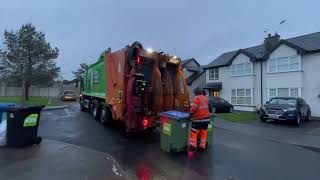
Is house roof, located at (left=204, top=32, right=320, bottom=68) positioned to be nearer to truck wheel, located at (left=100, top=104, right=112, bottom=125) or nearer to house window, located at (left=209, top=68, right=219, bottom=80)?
house window, located at (left=209, top=68, right=219, bottom=80)

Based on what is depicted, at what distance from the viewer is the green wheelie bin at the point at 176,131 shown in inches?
301

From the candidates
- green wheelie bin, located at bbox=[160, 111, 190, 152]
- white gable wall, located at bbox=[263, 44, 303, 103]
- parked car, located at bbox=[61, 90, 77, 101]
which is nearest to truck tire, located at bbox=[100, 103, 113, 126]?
green wheelie bin, located at bbox=[160, 111, 190, 152]

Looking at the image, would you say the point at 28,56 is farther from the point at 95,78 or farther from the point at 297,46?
the point at 297,46

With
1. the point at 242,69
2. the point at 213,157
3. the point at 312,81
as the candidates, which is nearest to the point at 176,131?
the point at 213,157

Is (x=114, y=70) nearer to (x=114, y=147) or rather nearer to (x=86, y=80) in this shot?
(x=114, y=147)

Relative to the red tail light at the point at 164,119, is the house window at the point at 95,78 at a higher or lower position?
higher

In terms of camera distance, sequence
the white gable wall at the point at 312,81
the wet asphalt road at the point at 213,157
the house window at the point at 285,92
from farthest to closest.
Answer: the house window at the point at 285,92
the white gable wall at the point at 312,81
the wet asphalt road at the point at 213,157

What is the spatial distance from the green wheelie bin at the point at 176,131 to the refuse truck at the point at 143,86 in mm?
1876

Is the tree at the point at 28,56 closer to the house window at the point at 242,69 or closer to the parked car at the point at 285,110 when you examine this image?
the house window at the point at 242,69

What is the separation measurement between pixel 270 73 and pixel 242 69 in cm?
319

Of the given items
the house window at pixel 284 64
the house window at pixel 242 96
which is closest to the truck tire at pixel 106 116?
the house window at pixel 284 64

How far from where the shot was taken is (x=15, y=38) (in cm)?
3512

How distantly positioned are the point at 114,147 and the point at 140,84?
2.23 metres

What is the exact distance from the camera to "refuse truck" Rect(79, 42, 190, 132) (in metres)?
9.55
